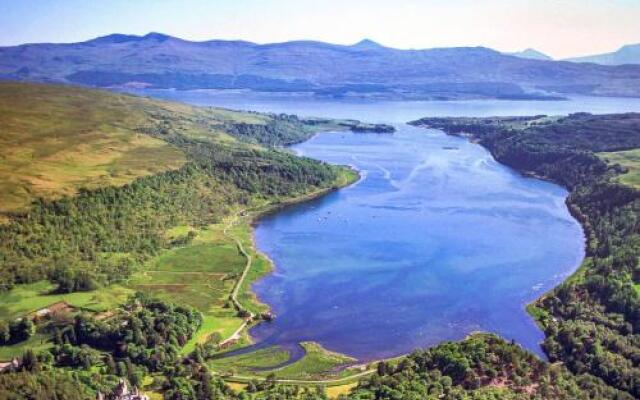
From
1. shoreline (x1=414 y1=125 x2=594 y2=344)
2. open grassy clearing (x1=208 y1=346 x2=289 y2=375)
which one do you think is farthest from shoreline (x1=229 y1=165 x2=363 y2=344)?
shoreline (x1=414 y1=125 x2=594 y2=344)

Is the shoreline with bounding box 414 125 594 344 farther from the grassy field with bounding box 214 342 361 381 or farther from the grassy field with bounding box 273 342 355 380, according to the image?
the grassy field with bounding box 214 342 361 381

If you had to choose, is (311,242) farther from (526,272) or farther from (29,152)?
(29,152)

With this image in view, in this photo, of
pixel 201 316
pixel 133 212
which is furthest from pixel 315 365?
pixel 133 212

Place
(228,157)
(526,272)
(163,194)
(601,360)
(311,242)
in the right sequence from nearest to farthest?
(601,360)
(526,272)
(311,242)
(163,194)
(228,157)

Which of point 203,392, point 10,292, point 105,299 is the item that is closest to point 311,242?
point 105,299

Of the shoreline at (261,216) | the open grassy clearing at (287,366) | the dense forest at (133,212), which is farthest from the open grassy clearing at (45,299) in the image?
the open grassy clearing at (287,366)

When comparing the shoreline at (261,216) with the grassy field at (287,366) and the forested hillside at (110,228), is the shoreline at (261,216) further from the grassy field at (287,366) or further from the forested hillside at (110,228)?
the grassy field at (287,366)

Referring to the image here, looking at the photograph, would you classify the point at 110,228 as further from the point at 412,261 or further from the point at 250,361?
the point at 412,261
